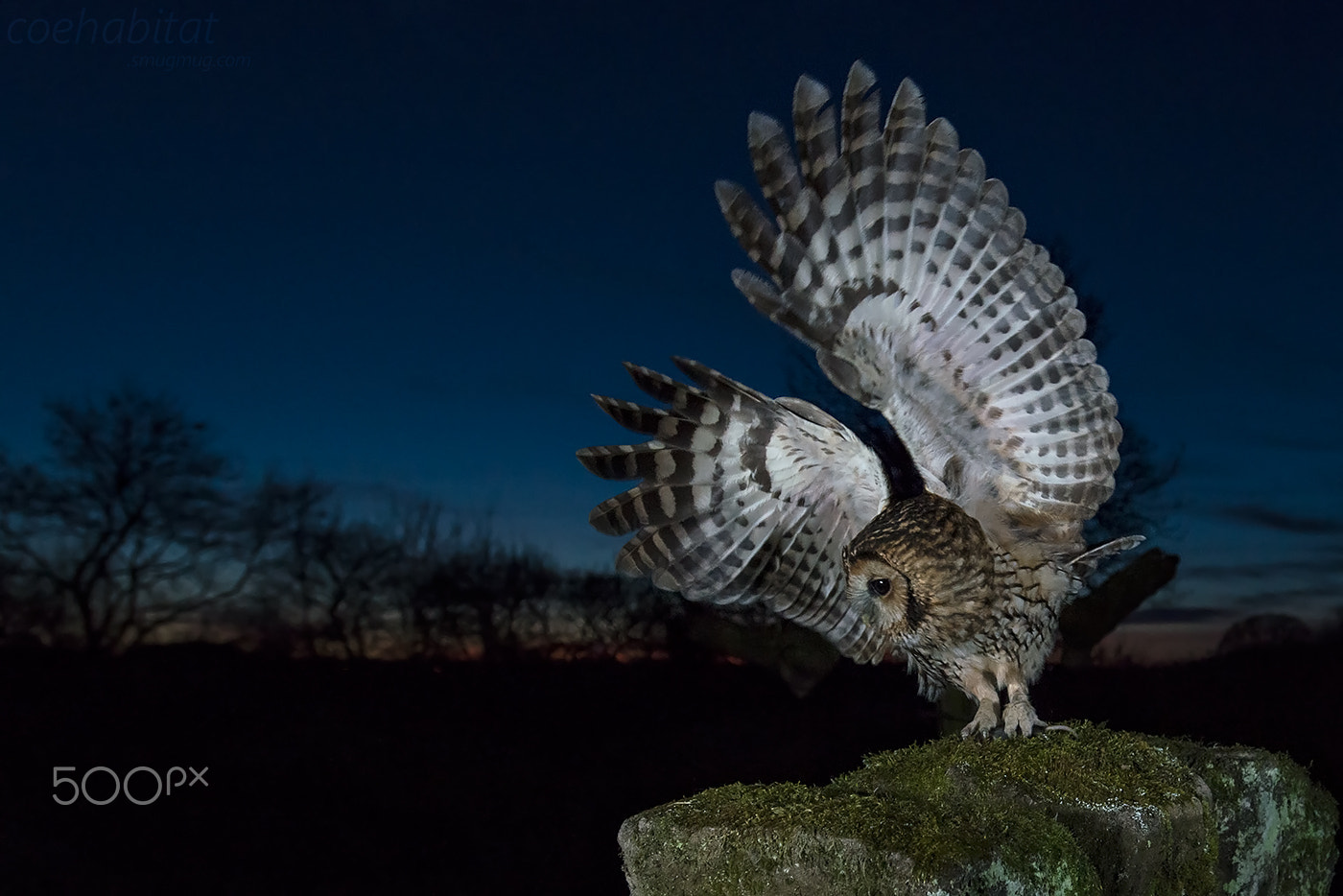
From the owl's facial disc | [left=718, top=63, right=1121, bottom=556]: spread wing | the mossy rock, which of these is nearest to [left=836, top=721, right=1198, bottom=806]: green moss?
the mossy rock

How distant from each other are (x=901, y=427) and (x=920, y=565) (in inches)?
20.9

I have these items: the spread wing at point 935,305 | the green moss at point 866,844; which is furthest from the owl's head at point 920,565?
the green moss at point 866,844

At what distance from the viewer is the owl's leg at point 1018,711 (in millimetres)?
3160

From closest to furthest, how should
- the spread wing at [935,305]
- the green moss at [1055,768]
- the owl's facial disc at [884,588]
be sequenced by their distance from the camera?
the green moss at [1055,768]
the spread wing at [935,305]
the owl's facial disc at [884,588]

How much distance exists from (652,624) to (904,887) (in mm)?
3996

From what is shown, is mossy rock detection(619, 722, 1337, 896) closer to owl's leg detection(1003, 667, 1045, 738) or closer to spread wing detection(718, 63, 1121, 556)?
owl's leg detection(1003, 667, 1045, 738)

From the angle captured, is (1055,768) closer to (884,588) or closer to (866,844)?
(884,588)

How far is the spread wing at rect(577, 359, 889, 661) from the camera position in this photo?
3.30 metres

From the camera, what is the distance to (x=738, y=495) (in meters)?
3.54

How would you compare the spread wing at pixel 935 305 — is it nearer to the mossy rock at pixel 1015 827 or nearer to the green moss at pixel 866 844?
the mossy rock at pixel 1015 827

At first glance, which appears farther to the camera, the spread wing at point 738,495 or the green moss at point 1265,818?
the spread wing at point 738,495

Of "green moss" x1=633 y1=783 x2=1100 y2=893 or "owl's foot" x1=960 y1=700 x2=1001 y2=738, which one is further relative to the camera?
"owl's foot" x1=960 y1=700 x2=1001 y2=738

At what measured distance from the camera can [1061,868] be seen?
6.98ft

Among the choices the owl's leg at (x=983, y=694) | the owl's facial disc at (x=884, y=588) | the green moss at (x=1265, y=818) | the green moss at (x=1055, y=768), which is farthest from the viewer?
the owl's leg at (x=983, y=694)
